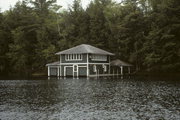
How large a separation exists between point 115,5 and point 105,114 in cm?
7045

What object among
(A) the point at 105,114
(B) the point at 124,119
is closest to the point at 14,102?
(A) the point at 105,114

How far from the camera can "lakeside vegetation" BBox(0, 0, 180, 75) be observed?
60.2 m

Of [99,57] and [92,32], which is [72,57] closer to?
[99,57]

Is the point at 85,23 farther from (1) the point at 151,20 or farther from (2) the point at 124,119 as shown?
(2) the point at 124,119

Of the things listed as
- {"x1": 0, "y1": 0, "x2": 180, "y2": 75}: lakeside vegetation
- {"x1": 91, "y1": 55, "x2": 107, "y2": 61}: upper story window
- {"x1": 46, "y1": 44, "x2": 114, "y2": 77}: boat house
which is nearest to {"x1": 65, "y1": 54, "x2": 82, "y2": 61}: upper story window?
{"x1": 46, "y1": 44, "x2": 114, "y2": 77}: boat house

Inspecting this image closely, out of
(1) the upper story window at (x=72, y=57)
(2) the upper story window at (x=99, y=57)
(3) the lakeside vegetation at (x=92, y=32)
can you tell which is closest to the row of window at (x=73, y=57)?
(1) the upper story window at (x=72, y=57)

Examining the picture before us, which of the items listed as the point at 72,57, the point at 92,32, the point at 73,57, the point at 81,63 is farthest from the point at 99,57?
the point at 92,32

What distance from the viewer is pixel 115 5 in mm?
84688

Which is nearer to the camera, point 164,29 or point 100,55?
point 164,29

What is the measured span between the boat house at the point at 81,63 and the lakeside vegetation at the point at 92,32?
8343 mm

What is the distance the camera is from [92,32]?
3100 inches

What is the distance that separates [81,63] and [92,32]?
1779cm

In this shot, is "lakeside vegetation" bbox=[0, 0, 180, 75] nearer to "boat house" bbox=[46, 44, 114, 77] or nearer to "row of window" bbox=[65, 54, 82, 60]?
"boat house" bbox=[46, 44, 114, 77]

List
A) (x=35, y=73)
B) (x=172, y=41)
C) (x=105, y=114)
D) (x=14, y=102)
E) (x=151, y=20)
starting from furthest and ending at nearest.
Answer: (x=35, y=73) → (x=151, y=20) → (x=172, y=41) → (x=14, y=102) → (x=105, y=114)
